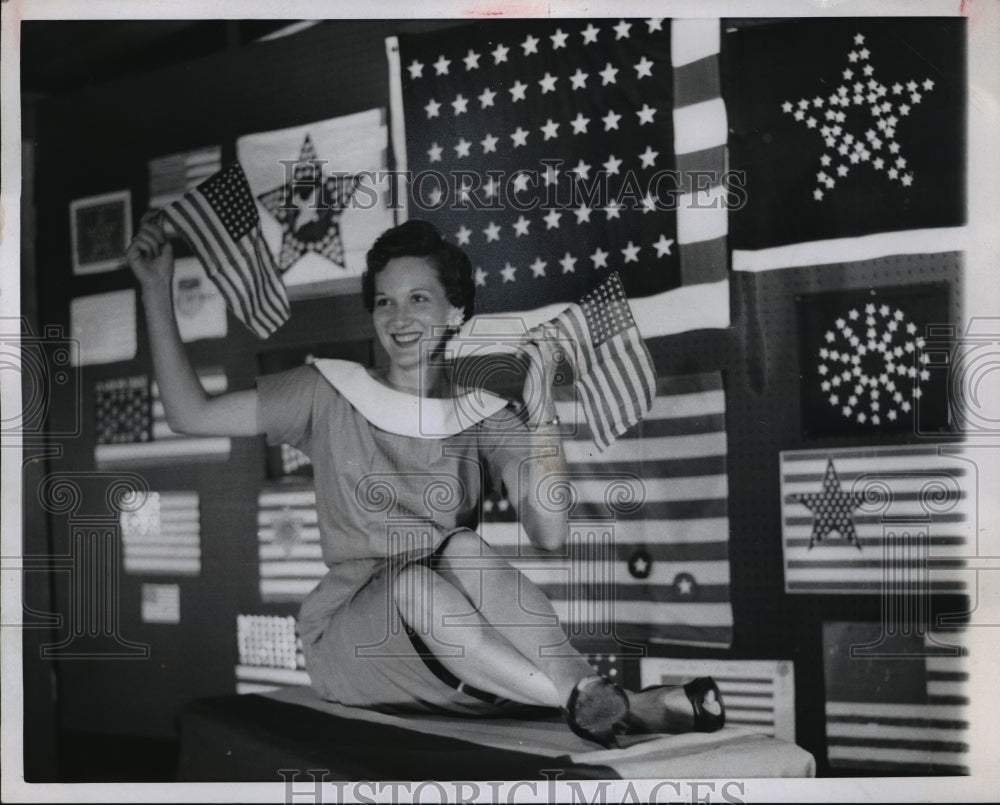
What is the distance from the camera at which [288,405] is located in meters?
2.45

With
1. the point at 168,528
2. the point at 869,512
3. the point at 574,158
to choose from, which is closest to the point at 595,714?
the point at 869,512

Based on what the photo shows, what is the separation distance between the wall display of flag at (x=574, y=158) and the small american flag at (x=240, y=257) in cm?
43

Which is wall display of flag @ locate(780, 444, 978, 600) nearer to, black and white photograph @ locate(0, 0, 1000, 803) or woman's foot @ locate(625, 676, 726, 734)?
black and white photograph @ locate(0, 0, 1000, 803)

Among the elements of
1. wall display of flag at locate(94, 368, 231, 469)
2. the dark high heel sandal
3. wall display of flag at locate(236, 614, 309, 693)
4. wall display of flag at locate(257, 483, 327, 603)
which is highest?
wall display of flag at locate(94, 368, 231, 469)

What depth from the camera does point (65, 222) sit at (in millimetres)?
2541

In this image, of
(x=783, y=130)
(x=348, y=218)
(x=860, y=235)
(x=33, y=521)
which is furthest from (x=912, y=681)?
(x=33, y=521)

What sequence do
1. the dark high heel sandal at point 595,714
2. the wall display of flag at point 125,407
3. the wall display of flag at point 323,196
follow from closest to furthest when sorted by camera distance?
the dark high heel sandal at point 595,714 < the wall display of flag at point 323,196 < the wall display of flag at point 125,407

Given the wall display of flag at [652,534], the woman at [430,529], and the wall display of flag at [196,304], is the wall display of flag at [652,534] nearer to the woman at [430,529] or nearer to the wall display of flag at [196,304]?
the woman at [430,529]

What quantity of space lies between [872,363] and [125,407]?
6.72 feet

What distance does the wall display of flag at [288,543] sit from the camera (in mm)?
2434

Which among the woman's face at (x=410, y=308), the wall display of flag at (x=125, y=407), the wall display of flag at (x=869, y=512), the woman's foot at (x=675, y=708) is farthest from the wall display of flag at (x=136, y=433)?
the wall display of flag at (x=869, y=512)

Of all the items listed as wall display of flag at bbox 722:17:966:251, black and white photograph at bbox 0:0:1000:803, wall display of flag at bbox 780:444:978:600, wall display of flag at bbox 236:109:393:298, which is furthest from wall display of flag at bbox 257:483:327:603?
wall display of flag at bbox 722:17:966:251

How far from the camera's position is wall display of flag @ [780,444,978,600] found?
2.34m

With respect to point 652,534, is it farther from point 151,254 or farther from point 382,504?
point 151,254
